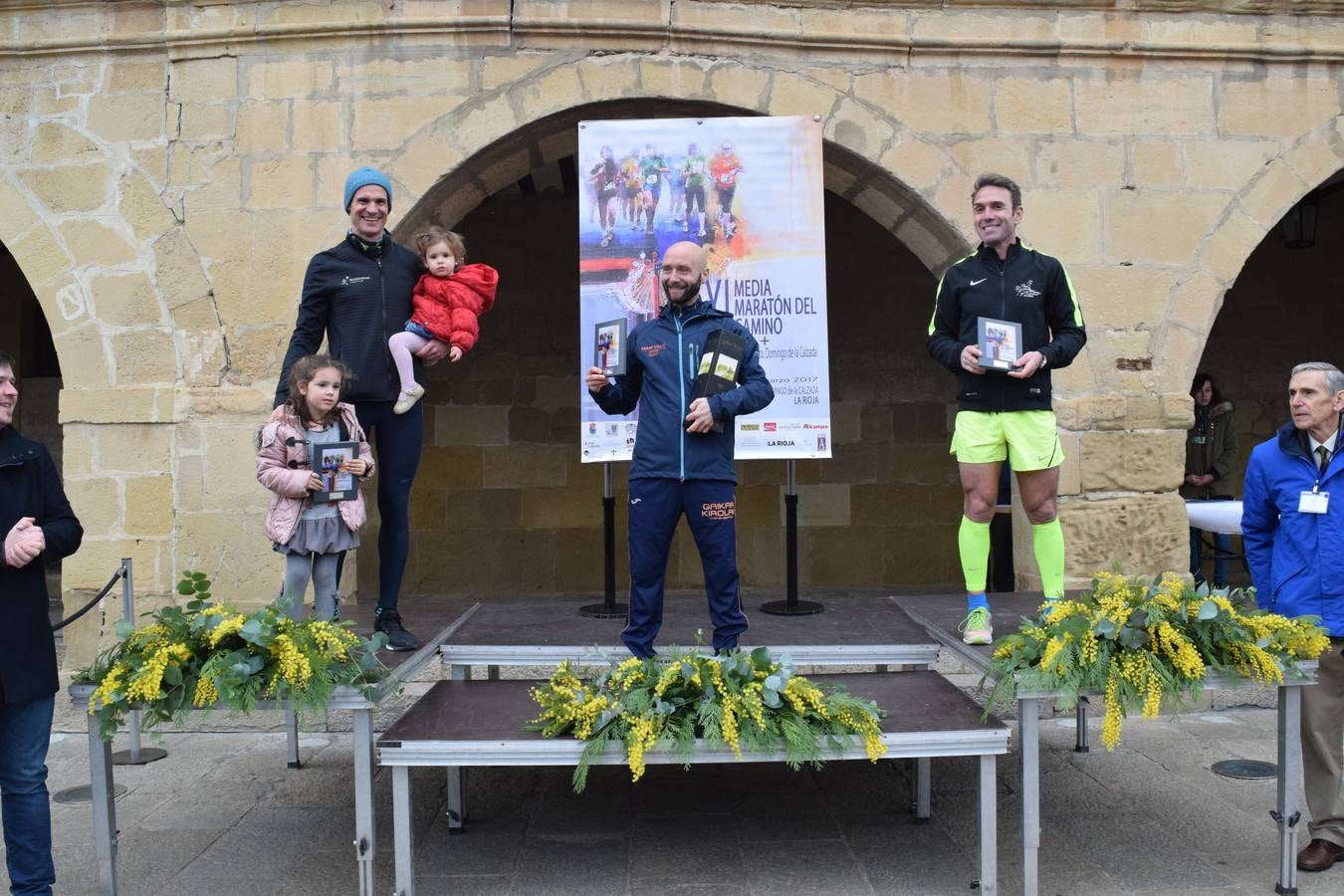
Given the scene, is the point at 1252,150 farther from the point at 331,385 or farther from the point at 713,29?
the point at 331,385

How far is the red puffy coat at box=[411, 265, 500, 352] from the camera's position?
3.95 metres

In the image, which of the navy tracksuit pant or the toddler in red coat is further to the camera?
the toddler in red coat

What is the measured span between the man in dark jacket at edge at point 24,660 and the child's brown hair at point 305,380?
81 centimetres

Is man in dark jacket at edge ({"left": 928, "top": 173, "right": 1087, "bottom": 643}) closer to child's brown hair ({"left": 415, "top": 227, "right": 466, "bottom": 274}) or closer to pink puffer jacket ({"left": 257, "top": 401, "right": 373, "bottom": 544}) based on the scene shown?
child's brown hair ({"left": 415, "top": 227, "right": 466, "bottom": 274})

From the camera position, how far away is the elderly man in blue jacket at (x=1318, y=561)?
335 centimetres

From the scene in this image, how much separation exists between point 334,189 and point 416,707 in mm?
3084

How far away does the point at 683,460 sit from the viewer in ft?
11.5

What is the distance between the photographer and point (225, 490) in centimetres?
536

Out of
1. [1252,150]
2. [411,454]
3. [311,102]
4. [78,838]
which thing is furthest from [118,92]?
[1252,150]

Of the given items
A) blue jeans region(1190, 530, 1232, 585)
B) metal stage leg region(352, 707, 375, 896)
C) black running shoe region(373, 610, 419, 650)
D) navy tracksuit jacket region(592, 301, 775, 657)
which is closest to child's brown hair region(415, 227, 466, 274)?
navy tracksuit jacket region(592, 301, 775, 657)

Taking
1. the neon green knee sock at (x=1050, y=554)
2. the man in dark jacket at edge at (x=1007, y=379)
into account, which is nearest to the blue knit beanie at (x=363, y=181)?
the man in dark jacket at edge at (x=1007, y=379)

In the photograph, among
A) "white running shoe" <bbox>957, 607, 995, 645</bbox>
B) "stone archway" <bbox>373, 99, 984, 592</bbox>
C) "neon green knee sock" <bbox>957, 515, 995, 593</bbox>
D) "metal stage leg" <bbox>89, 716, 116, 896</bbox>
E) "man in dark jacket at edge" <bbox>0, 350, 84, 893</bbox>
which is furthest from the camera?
"stone archway" <bbox>373, 99, 984, 592</bbox>

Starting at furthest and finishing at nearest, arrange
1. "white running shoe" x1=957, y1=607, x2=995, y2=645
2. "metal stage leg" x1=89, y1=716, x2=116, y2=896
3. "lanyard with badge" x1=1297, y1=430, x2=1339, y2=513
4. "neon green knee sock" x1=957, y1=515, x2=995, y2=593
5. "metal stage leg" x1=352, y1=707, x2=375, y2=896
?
"neon green knee sock" x1=957, y1=515, x2=995, y2=593
"white running shoe" x1=957, y1=607, x2=995, y2=645
"lanyard with badge" x1=1297, y1=430, x2=1339, y2=513
"metal stage leg" x1=89, y1=716, x2=116, y2=896
"metal stage leg" x1=352, y1=707, x2=375, y2=896

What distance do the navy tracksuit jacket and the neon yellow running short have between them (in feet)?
2.87
